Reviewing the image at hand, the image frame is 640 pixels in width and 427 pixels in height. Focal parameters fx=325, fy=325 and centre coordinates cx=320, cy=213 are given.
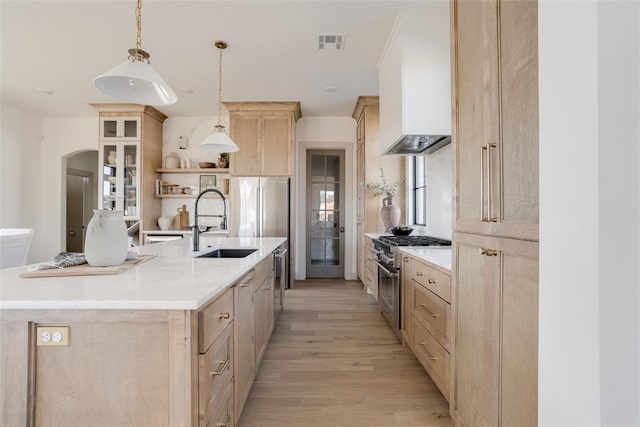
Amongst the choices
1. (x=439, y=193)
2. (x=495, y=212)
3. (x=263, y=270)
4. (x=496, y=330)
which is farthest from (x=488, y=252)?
(x=439, y=193)

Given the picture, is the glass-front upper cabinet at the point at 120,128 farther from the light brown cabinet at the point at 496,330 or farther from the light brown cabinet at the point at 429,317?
the light brown cabinet at the point at 496,330

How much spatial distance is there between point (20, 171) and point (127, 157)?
195cm

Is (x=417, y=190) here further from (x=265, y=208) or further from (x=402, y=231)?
(x=265, y=208)

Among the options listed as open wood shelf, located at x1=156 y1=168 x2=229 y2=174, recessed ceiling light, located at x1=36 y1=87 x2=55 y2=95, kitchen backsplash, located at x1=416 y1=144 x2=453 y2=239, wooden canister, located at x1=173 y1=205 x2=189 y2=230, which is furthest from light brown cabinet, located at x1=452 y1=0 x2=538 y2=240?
recessed ceiling light, located at x1=36 y1=87 x2=55 y2=95

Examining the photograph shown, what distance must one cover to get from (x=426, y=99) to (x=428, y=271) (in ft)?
5.11

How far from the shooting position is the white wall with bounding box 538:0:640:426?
64cm

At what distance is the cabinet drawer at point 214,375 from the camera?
3.57 feet

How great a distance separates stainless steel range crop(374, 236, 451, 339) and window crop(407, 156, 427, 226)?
1.14m

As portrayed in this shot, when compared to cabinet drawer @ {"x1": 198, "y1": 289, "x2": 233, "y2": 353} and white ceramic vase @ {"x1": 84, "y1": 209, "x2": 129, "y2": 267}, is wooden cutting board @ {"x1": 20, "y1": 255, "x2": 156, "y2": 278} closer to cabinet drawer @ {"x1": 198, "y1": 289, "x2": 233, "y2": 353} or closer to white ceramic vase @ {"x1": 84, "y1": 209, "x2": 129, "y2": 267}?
white ceramic vase @ {"x1": 84, "y1": 209, "x2": 129, "y2": 267}

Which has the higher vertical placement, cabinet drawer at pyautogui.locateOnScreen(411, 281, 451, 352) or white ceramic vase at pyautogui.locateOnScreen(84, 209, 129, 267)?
white ceramic vase at pyautogui.locateOnScreen(84, 209, 129, 267)

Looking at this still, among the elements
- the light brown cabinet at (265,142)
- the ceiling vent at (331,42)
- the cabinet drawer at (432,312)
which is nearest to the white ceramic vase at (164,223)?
the light brown cabinet at (265,142)

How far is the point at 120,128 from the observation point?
5.32 meters

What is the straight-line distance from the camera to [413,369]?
2400 millimetres

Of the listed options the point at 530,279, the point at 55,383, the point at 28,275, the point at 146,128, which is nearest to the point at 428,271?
the point at 530,279
